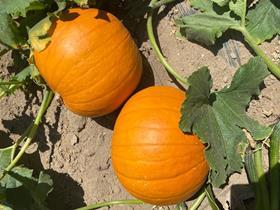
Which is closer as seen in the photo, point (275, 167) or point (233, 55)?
point (275, 167)

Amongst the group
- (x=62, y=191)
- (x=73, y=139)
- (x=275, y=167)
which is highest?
(x=275, y=167)

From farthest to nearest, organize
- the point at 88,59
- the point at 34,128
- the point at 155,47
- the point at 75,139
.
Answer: the point at 75,139, the point at 34,128, the point at 155,47, the point at 88,59

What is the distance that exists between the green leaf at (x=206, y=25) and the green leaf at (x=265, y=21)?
0.09 meters

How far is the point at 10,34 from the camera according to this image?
2746mm

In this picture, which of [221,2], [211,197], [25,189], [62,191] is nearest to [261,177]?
[211,197]

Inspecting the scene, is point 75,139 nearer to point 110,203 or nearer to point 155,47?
point 110,203

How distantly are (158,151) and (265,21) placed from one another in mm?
805

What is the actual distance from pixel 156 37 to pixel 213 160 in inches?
30.1

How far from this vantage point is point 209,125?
251 cm

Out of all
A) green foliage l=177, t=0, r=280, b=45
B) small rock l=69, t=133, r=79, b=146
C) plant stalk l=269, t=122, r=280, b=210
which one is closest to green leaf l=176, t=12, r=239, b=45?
green foliage l=177, t=0, r=280, b=45

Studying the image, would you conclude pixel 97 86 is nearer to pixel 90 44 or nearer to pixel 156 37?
pixel 90 44

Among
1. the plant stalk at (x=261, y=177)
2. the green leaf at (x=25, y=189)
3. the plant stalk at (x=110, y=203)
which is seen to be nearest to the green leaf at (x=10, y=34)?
the green leaf at (x=25, y=189)

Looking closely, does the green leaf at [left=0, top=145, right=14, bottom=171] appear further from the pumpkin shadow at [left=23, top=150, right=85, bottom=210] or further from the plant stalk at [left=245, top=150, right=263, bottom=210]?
the plant stalk at [left=245, top=150, right=263, bottom=210]

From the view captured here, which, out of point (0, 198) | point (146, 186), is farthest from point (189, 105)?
point (0, 198)
